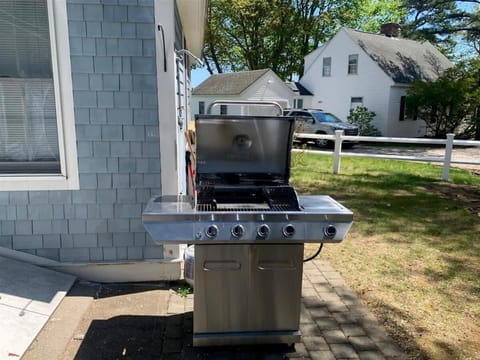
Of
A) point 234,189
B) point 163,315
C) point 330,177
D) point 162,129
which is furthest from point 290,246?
point 330,177

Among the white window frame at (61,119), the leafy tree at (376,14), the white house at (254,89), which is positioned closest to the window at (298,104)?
the white house at (254,89)

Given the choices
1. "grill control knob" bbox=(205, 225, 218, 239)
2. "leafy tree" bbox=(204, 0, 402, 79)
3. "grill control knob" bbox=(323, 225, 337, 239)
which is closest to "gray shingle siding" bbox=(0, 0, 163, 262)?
"grill control knob" bbox=(205, 225, 218, 239)

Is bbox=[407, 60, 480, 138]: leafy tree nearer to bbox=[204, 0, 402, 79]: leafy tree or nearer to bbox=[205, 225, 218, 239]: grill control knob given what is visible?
bbox=[204, 0, 402, 79]: leafy tree

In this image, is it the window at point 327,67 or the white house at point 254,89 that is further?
the white house at point 254,89

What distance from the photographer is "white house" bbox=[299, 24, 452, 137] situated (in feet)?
67.3

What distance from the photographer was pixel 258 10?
91.4 feet

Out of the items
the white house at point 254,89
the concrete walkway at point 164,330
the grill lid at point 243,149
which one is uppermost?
the white house at point 254,89

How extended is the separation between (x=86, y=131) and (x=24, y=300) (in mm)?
1482

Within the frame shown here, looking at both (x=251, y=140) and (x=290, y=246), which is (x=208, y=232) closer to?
(x=290, y=246)

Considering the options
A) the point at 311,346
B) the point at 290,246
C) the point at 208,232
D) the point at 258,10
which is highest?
the point at 258,10

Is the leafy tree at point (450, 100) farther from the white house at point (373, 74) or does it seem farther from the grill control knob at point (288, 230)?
the grill control knob at point (288, 230)

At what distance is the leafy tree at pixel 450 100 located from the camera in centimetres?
1852

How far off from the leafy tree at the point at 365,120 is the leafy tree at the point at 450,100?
6.00ft

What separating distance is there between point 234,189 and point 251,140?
0.38 metres
